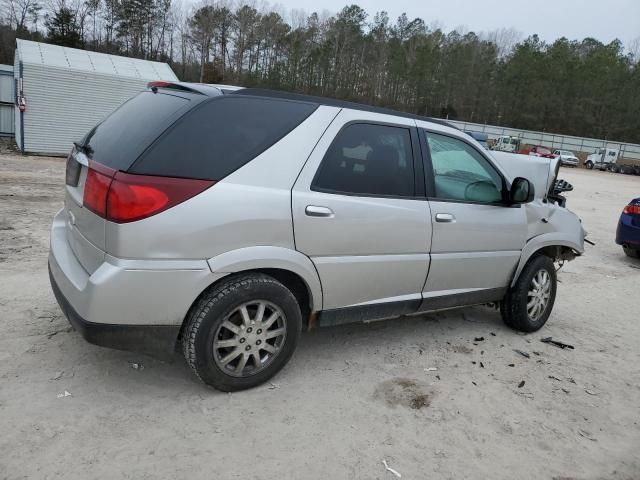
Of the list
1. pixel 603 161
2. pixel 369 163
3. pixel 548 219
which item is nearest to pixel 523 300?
pixel 548 219

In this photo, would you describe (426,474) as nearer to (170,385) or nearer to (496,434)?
(496,434)

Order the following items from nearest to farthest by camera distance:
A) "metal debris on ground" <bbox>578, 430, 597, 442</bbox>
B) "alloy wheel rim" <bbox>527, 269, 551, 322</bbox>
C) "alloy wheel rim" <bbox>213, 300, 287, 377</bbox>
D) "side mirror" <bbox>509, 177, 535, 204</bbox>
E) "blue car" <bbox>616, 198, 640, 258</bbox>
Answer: "alloy wheel rim" <bbox>213, 300, 287, 377</bbox>
"metal debris on ground" <bbox>578, 430, 597, 442</bbox>
"side mirror" <bbox>509, 177, 535, 204</bbox>
"alloy wheel rim" <bbox>527, 269, 551, 322</bbox>
"blue car" <bbox>616, 198, 640, 258</bbox>

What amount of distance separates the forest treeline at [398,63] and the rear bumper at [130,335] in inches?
2464

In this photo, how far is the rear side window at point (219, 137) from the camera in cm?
273

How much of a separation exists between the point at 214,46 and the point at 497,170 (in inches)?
2992

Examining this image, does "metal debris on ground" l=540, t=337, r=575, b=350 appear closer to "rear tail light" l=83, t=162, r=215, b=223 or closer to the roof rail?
"rear tail light" l=83, t=162, r=215, b=223

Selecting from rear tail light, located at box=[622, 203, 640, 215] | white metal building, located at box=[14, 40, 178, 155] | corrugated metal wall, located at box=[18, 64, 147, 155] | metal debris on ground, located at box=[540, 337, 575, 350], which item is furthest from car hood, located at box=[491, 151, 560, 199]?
white metal building, located at box=[14, 40, 178, 155]

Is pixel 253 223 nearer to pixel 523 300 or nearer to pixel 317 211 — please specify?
pixel 317 211

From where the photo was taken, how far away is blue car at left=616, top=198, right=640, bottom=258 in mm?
8234

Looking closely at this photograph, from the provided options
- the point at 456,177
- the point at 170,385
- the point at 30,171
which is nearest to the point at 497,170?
the point at 456,177

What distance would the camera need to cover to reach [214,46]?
73188mm

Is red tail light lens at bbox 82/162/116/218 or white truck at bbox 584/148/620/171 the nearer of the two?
red tail light lens at bbox 82/162/116/218

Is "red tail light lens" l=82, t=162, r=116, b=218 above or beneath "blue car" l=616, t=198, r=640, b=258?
above

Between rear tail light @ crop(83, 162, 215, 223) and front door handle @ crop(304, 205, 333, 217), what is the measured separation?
643 mm
